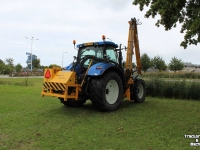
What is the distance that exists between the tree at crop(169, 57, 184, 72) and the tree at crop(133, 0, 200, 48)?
53.1 m

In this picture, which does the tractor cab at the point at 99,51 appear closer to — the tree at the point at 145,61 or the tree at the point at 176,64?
the tree at the point at 145,61

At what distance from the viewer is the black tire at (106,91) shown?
7.07 meters

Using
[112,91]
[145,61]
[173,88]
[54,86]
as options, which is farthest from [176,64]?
[54,86]

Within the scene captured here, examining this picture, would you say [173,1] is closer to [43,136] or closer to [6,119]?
[43,136]

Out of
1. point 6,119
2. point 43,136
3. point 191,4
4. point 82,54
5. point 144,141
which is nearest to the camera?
point 144,141

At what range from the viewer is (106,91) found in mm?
7742

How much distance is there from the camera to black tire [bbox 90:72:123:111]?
7.07 m

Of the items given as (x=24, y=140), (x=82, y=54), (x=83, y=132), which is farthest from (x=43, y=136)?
(x=82, y=54)

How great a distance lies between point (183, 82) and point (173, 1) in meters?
7.97

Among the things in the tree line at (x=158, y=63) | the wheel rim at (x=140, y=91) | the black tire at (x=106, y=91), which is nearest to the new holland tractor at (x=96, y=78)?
the black tire at (x=106, y=91)

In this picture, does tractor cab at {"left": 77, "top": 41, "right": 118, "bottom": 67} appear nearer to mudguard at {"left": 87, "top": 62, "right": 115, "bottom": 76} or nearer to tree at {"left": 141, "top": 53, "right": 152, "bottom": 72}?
mudguard at {"left": 87, "top": 62, "right": 115, "bottom": 76}

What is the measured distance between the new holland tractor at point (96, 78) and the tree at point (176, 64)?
167 ft

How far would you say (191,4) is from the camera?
→ 588cm

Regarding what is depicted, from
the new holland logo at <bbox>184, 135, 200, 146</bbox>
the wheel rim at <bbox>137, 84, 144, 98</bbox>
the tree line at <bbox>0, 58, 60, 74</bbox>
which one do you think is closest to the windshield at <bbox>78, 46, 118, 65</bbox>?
the wheel rim at <bbox>137, 84, 144, 98</bbox>
